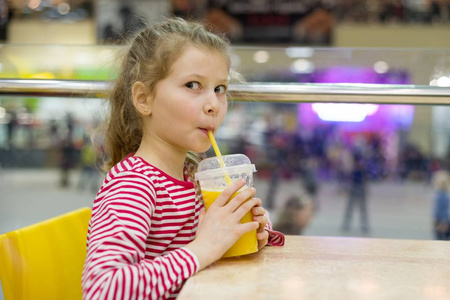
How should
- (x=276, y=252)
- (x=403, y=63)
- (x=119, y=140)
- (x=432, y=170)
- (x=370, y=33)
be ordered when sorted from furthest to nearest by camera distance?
(x=370, y=33) < (x=432, y=170) < (x=403, y=63) < (x=119, y=140) < (x=276, y=252)

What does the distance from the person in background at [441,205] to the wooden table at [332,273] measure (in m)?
1.96

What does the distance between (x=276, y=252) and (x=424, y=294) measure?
0.94ft

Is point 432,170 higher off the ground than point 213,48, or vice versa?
point 213,48

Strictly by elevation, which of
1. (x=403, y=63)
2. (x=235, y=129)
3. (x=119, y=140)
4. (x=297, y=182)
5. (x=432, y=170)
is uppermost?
(x=403, y=63)

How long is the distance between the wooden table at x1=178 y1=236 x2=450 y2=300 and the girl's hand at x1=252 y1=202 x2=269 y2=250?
2cm

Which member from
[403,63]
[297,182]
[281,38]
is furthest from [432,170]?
[281,38]

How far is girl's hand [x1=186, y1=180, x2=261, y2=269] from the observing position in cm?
81

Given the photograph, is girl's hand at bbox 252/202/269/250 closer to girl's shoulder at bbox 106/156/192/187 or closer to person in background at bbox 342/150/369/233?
girl's shoulder at bbox 106/156/192/187

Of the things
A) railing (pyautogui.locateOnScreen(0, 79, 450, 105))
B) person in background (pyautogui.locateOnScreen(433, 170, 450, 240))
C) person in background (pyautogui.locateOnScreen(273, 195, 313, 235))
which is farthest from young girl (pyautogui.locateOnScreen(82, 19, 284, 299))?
person in background (pyautogui.locateOnScreen(273, 195, 313, 235))

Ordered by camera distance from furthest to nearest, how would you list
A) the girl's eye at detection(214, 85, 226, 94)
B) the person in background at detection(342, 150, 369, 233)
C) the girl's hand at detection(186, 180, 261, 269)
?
the person in background at detection(342, 150, 369, 233)
the girl's eye at detection(214, 85, 226, 94)
the girl's hand at detection(186, 180, 261, 269)

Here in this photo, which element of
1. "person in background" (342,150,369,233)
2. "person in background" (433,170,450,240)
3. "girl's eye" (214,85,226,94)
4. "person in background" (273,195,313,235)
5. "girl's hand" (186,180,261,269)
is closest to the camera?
"girl's hand" (186,180,261,269)

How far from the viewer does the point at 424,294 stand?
2.27 ft

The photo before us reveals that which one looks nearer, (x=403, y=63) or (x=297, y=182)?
(x=403, y=63)

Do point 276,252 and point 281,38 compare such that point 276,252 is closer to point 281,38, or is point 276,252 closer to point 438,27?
point 281,38
